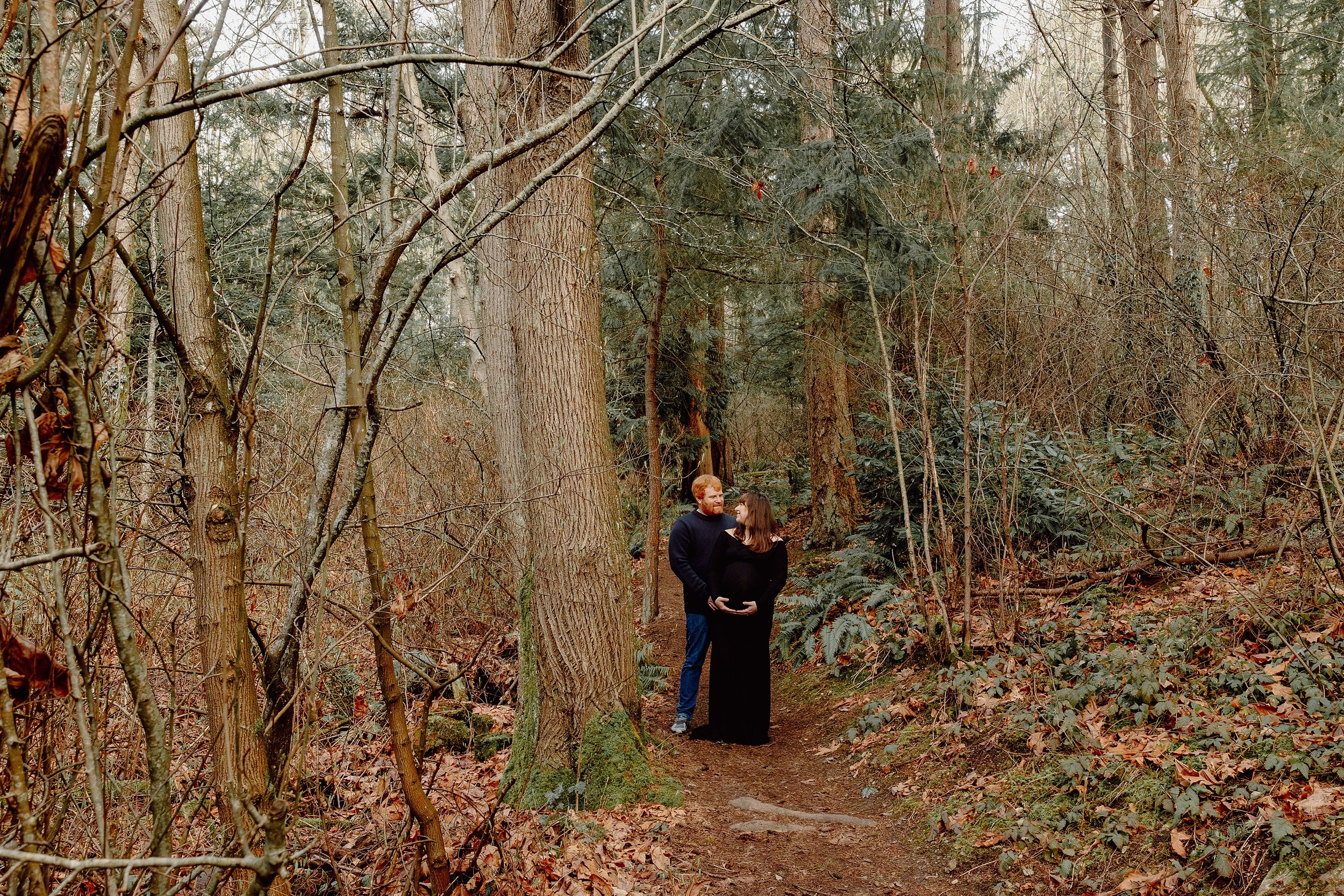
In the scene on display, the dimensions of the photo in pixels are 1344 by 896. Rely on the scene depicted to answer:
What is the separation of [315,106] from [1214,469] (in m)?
7.90

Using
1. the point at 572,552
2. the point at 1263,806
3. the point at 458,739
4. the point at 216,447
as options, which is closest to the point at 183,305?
the point at 216,447

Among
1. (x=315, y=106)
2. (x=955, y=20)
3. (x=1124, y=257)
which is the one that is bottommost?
(x=315, y=106)

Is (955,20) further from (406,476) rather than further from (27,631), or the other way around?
(27,631)

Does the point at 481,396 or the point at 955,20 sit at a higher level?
the point at 955,20

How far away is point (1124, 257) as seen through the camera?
320 inches

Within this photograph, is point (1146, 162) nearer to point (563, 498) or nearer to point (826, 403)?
point (826, 403)

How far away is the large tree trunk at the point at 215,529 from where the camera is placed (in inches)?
94.1

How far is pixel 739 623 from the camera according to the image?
22.2ft

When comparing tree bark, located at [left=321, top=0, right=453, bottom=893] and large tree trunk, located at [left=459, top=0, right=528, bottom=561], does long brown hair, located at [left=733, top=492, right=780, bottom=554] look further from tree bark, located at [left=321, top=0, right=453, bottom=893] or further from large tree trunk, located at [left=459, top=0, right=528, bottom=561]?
tree bark, located at [left=321, top=0, right=453, bottom=893]

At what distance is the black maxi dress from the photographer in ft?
22.0

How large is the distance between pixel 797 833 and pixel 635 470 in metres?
8.83

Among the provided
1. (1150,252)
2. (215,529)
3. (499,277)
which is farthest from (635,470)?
(215,529)

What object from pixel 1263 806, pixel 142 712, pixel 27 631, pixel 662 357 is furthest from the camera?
pixel 662 357

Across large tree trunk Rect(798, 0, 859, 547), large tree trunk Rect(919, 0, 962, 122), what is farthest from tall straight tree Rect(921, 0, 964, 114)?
large tree trunk Rect(798, 0, 859, 547)
